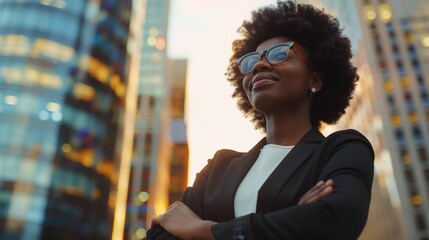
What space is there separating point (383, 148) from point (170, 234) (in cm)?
7079

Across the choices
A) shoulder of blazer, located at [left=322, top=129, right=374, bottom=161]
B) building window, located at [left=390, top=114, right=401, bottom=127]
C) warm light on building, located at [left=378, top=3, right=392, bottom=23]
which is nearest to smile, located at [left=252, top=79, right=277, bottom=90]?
shoulder of blazer, located at [left=322, top=129, right=374, bottom=161]

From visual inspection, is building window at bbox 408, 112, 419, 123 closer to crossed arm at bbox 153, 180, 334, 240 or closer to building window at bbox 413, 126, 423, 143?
building window at bbox 413, 126, 423, 143

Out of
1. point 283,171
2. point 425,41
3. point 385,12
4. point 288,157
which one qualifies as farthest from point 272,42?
point 385,12

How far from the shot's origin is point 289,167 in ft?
7.55

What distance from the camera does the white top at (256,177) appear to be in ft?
7.61

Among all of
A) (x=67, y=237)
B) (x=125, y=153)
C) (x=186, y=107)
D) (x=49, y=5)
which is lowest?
(x=67, y=237)

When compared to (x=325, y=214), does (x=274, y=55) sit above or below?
above

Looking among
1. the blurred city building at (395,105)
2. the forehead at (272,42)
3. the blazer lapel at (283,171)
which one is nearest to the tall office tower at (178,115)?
the blurred city building at (395,105)

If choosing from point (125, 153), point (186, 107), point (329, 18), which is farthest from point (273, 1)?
point (186, 107)

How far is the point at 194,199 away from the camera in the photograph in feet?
8.63

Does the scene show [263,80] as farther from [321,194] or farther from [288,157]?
[321,194]

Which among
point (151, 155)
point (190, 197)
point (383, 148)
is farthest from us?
point (151, 155)

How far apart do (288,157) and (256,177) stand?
23 centimetres

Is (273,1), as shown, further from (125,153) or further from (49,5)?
(125,153)
